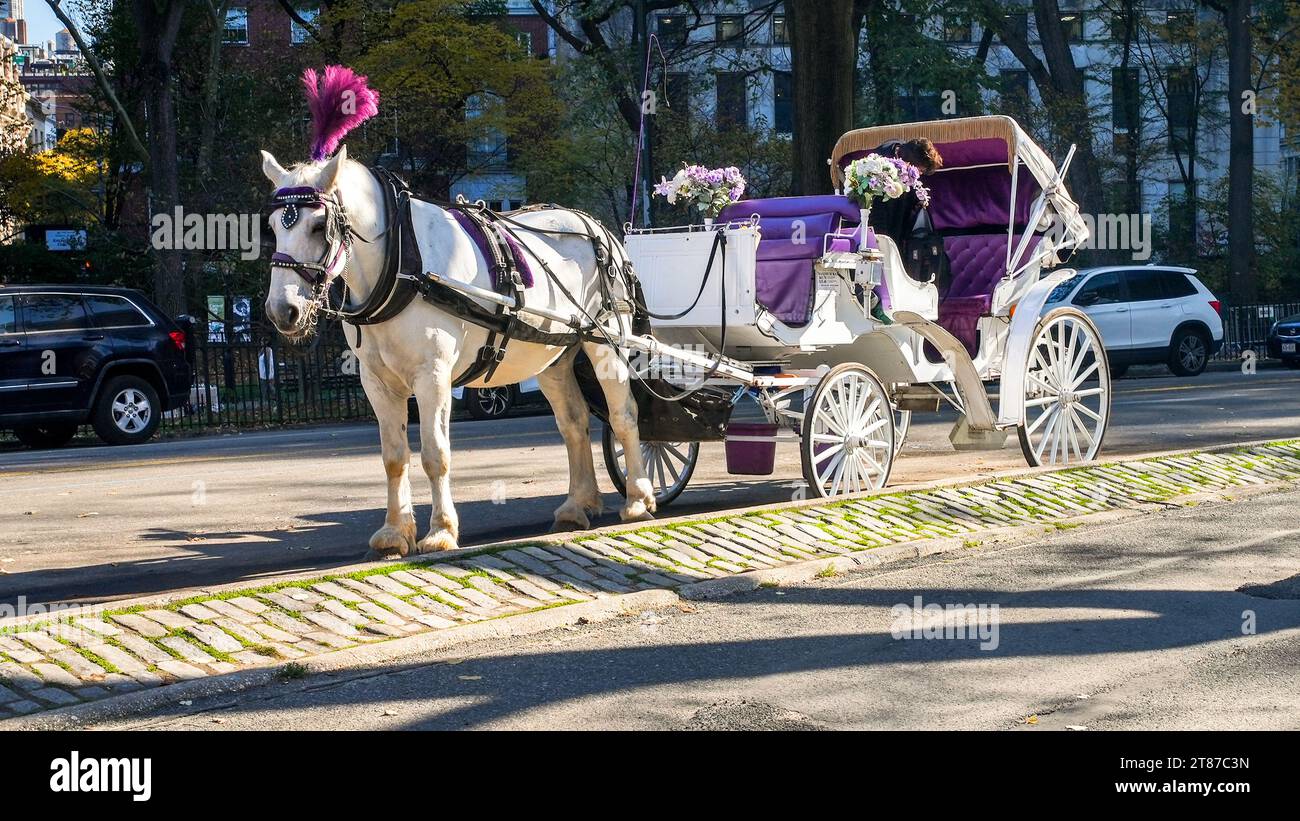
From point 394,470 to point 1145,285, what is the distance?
23.9 m

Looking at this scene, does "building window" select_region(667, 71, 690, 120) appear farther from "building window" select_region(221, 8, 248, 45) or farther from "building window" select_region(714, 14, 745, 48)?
"building window" select_region(221, 8, 248, 45)

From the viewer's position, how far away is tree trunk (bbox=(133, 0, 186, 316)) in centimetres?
2936

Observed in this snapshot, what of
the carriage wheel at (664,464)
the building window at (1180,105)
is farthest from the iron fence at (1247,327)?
the carriage wheel at (664,464)

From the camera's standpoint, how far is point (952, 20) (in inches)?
1481

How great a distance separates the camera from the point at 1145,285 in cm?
3016

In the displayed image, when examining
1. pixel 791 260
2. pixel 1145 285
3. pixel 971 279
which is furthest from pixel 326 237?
pixel 1145 285

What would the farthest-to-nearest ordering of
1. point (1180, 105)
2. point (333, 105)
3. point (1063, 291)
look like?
1. point (1180, 105)
2. point (1063, 291)
3. point (333, 105)

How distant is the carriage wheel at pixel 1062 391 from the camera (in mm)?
13211

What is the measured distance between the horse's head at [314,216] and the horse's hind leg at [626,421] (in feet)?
7.96

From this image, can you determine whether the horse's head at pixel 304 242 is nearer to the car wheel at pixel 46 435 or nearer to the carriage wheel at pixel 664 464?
the carriage wheel at pixel 664 464

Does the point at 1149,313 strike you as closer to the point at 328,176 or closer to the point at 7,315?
the point at 7,315

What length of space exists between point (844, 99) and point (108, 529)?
1461cm

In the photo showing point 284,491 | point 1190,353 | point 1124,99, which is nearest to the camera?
point 284,491

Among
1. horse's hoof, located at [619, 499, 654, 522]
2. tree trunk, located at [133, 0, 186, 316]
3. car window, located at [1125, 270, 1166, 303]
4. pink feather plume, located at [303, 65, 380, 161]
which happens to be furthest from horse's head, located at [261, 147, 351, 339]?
car window, located at [1125, 270, 1166, 303]
